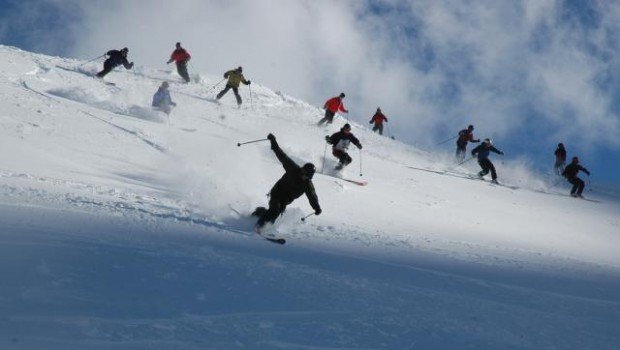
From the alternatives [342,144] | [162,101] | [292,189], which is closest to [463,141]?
[342,144]

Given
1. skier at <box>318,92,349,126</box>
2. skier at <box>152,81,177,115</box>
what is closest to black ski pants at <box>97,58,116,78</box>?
skier at <box>152,81,177,115</box>

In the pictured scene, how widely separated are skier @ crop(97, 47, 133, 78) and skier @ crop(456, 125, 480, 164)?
13.7 m

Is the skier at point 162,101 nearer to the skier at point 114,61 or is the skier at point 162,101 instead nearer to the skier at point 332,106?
the skier at point 114,61

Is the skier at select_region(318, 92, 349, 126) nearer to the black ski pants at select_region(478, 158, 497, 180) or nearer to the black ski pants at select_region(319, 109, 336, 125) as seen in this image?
the black ski pants at select_region(319, 109, 336, 125)

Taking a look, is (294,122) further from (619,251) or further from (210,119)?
(619,251)

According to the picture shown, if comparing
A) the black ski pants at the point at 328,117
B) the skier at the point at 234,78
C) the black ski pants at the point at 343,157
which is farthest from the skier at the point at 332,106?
the black ski pants at the point at 343,157

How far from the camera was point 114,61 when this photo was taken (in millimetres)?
23953

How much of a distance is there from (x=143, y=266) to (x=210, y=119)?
15972 millimetres

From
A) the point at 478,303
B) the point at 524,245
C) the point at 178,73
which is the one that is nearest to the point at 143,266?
the point at 478,303

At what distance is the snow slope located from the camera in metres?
4.97

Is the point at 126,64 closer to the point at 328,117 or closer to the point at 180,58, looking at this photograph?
the point at 180,58

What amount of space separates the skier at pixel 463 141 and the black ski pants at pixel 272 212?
55.4 ft

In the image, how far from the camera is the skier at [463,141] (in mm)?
25266

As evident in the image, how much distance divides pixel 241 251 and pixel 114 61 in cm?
1836
